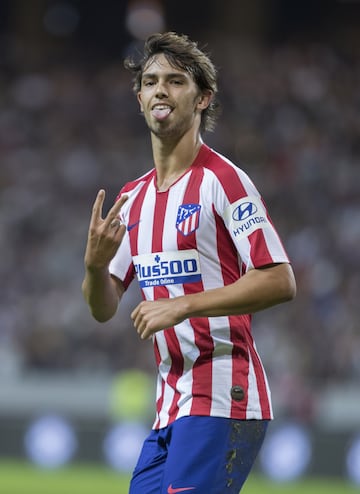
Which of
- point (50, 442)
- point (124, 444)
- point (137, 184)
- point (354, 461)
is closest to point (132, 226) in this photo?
point (137, 184)

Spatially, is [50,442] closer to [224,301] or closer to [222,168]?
[222,168]

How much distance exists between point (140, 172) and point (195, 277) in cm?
1046

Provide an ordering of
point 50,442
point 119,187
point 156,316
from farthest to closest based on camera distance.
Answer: point 119,187 → point 50,442 → point 156,316

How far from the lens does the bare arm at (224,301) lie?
326 centimetres

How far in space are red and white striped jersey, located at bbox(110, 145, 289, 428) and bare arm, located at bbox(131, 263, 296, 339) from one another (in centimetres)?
10

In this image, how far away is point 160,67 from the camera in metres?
3.75

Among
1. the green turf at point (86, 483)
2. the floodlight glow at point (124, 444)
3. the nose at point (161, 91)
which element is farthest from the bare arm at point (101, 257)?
the floodlight glow at point (124, 444)

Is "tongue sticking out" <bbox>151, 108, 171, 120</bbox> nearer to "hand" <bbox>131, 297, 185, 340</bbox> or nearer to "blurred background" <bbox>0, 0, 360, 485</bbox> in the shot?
"hand" <bbox>131, 297, 185, 340</bbox>

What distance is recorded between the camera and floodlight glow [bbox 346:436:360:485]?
9750 millimetres

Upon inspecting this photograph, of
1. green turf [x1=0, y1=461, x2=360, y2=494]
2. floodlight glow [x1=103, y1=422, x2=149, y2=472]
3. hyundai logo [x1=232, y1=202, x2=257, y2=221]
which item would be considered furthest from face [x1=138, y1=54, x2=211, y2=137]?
floodlight glow [x1=103, y1=422, x2=149, y2=472]

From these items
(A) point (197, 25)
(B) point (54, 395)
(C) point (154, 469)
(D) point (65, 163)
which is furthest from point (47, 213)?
(C) point (154, 469)

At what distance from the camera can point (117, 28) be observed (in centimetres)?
1844

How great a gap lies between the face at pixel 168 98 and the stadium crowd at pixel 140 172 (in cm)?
686

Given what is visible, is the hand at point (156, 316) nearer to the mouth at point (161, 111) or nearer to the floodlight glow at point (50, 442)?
the mouth at point (161, 111)
